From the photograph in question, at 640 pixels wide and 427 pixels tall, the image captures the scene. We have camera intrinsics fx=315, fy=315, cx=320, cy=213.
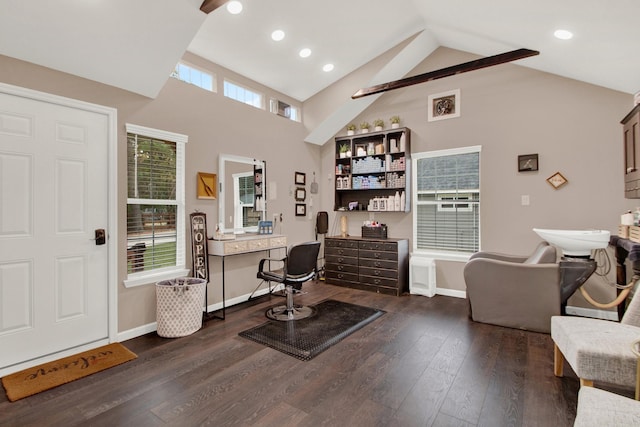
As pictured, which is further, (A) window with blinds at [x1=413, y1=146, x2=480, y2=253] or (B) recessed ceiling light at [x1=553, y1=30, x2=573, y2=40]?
(A) window with blinds at [x1=413, y1=146, x2=480, y2=253]

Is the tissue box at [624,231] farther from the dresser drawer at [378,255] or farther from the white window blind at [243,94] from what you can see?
the white window blind at [243,94]

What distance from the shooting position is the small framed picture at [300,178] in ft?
17.4

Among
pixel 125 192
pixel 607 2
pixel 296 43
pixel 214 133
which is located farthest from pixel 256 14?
pixel 607 2

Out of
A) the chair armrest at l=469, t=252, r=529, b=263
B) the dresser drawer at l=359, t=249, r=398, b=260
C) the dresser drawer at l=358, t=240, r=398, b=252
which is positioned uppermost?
the dresser drawer at l=358, t=240, r=398, b=252

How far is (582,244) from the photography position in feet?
10.1

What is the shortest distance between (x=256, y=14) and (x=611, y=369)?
13.5 ft

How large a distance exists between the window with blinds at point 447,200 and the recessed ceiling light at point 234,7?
3147 mm

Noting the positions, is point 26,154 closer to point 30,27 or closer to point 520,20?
point 30,27

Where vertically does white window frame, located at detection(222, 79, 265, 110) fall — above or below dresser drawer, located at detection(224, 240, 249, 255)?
above

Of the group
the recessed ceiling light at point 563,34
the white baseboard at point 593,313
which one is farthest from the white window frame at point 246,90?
the white baseboard at point 593,313

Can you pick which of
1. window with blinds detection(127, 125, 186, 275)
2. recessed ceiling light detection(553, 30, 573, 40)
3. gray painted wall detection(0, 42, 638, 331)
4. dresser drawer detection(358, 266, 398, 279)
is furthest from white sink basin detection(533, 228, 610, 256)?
window with blinds detection(127, 125, 186, 275)

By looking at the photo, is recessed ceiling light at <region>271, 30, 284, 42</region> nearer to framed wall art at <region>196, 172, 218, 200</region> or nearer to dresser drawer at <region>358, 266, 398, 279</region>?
framed wall art at <region>196, 172, 218, 200</region>

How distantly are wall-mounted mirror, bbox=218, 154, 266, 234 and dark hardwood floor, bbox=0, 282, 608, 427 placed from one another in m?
1.49

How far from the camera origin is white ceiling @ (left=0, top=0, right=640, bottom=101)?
238 cm
